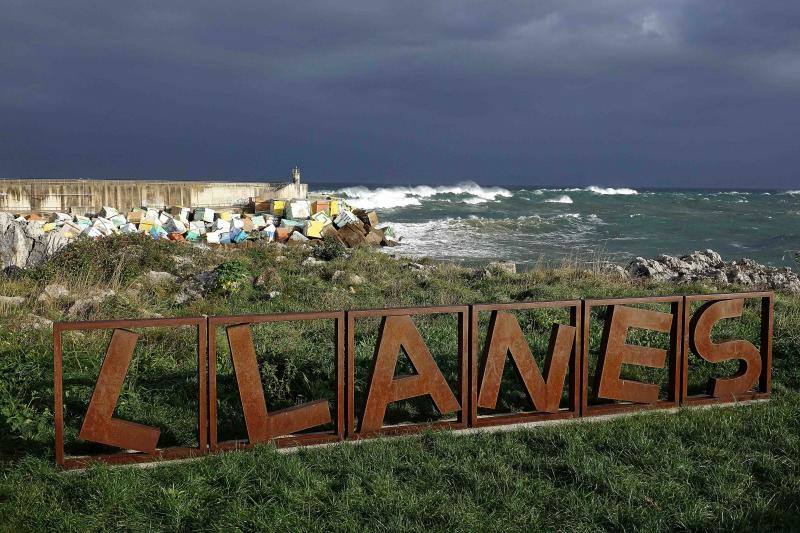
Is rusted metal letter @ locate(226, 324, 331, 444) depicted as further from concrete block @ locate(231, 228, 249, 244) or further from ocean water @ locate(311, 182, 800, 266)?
ocean water @ locate(311, 182, 800, 266)

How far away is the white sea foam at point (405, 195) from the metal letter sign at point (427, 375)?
3802 cm

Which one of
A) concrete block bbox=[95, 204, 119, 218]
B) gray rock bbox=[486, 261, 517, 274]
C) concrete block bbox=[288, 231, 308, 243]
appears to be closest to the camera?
gray rock bbox=[486, 261, 517, 274]

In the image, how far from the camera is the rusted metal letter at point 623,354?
16.1 feet

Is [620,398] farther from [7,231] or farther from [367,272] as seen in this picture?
[7,231]

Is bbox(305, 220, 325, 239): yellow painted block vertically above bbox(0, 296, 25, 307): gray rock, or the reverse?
bbox(305, 220, 325, 239): yellow painted block

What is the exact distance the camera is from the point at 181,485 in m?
3.75

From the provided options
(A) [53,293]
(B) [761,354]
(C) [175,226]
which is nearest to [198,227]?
(C) [175,226]

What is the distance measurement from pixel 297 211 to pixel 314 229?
1.43m

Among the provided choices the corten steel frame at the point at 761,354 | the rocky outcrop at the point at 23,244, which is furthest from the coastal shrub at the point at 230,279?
the corten steel frame at the point at 761,354

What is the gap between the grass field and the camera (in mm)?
3416

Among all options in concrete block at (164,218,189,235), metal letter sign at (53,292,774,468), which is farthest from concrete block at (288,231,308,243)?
metal letter sign at (53,292,774,468)

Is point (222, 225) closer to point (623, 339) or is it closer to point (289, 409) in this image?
point (289, 409)

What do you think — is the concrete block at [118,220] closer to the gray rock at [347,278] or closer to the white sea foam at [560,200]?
the gray rock at [347,278]

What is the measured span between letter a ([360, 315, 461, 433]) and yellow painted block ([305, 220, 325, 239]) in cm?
1641
